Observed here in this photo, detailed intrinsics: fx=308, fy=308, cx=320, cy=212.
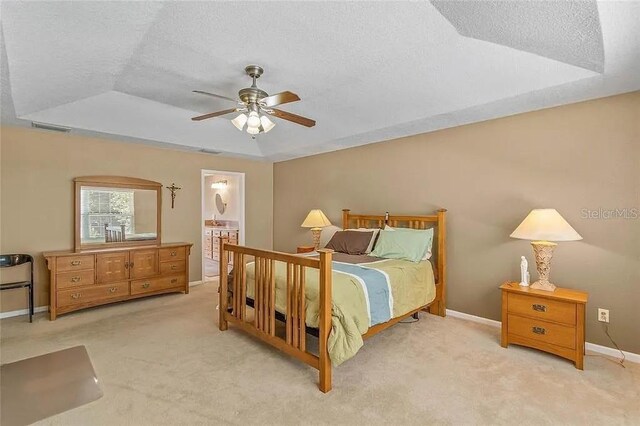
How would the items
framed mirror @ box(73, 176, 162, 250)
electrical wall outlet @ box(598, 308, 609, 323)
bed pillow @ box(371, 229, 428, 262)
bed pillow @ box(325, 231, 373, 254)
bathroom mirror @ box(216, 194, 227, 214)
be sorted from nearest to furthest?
electrical wall outlet @ box(598, 308, 609, 323), bed pillow @ box(371, 229, 428, 262), bed pillow @ box(325, 231, 373, 254), framed mirror @ box(73, 176, 162, 250), bathroom mirror @ box(216, 194, 227, 214)

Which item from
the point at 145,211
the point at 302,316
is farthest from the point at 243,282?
the point at 145,211

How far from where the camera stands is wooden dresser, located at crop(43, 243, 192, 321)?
148 inches

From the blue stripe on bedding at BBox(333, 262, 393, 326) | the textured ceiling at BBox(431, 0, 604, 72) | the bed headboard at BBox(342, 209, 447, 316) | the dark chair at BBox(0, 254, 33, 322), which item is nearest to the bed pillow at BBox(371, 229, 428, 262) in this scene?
the bed headboard at BBox(342, 209, 447, 316)

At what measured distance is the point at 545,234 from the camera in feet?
8.79

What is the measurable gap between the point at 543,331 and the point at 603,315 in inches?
24.8

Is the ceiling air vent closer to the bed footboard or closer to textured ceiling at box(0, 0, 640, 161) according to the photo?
textured ceiling at box(0, 0, 640, 161)

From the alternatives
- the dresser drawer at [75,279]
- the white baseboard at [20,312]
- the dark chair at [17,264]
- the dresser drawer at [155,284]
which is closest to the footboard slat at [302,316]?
the dresser drawer at [155,284]

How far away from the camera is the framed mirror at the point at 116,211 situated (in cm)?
429

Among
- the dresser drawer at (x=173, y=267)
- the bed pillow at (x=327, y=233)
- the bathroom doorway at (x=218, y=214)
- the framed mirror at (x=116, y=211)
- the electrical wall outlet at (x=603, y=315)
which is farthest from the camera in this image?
the bathroom doorway at (x=218, y=214)

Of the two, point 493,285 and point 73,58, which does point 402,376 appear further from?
point 73,58

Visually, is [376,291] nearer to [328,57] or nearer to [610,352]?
[328,57]

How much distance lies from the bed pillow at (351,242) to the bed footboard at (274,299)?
1524mm

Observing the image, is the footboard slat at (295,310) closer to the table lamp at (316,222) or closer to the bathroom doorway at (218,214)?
the table lamp at (316,222)

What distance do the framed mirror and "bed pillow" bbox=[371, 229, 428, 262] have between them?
3517mm
